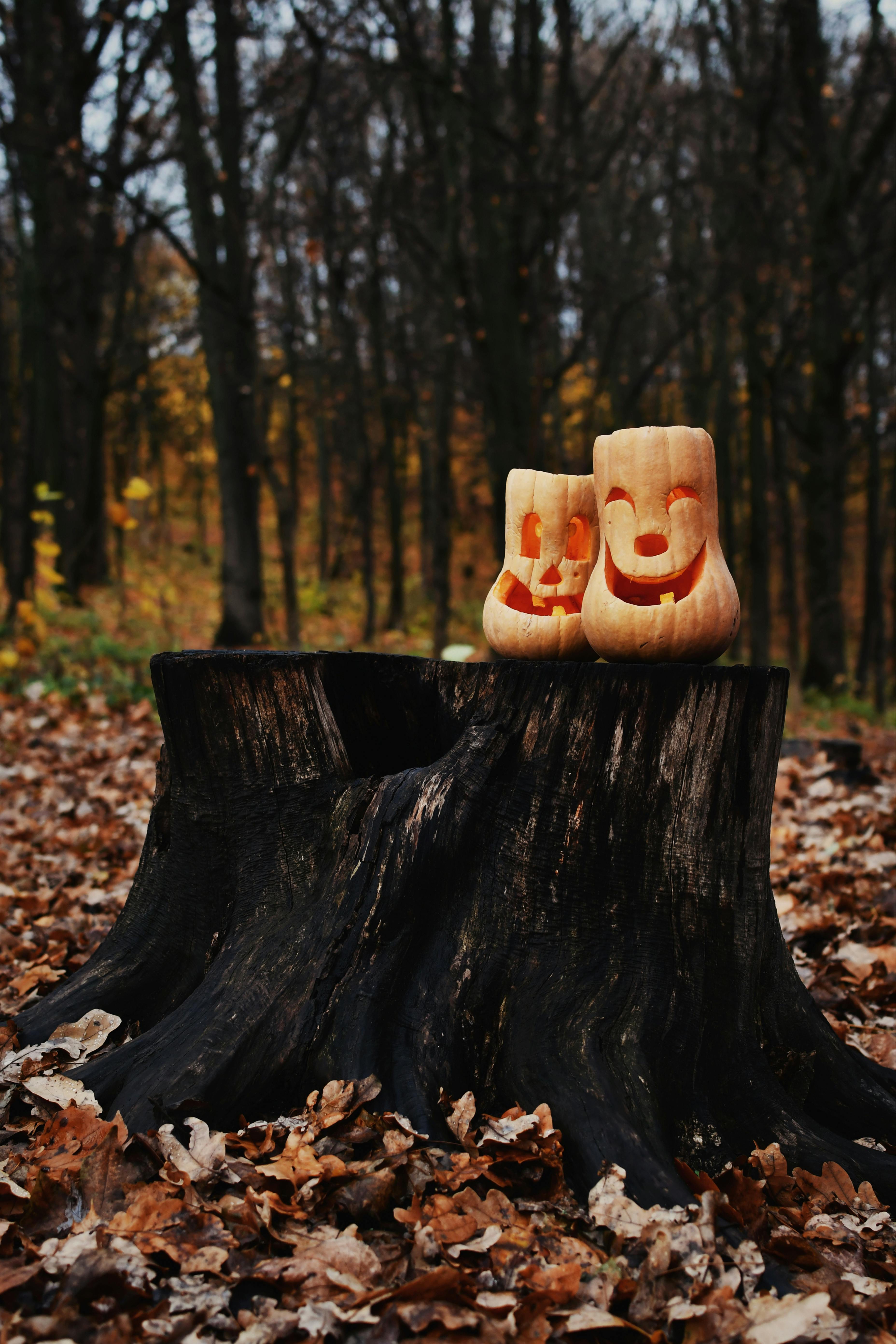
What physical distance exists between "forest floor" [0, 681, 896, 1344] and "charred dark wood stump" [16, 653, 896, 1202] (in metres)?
0.09

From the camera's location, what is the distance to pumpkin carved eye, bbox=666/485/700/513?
2.51 meters

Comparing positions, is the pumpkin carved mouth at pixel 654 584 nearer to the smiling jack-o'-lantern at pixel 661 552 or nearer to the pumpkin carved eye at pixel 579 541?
the smiling jack-o'-lantern at pixel 661 552

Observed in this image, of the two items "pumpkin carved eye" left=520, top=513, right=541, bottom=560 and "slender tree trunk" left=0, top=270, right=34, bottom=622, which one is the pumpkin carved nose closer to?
"pumpkin carved eye" left=520, top=513, right=541, bottom=560

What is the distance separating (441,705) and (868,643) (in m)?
15.4

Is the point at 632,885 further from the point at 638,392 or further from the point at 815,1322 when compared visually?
the point at 638,392

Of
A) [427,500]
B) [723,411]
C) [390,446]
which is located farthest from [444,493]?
[427,500]

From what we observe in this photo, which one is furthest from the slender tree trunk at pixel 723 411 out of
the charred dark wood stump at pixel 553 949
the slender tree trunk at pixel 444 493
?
the charred dark wood stump at pixel 553 949

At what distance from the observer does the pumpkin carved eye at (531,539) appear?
2812mm

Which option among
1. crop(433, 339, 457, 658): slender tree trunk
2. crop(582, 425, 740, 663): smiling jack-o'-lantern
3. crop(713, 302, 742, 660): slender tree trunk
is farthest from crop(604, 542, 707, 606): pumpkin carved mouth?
crop(713, 302, 742, 660): slender tree trunk

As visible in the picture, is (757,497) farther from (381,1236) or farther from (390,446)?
(381,1236)

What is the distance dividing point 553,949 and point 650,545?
1163mm

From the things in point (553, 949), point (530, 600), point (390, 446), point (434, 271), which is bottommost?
point (553, 949)

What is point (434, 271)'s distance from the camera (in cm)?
1500

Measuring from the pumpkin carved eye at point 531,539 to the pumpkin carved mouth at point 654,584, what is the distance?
0.30 meters
